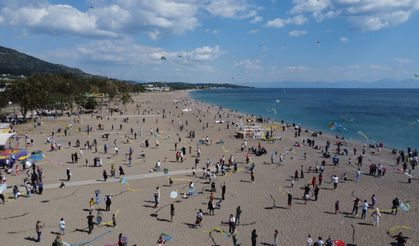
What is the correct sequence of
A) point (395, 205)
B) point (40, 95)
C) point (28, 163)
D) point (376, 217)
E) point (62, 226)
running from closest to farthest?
1. point (62, 226)
2. point (376, 217)
3. point (395, 205)
4. point (28, 163)
5. point (40, 95)

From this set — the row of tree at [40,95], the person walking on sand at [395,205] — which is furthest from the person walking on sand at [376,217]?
the row of tree at [40,95]

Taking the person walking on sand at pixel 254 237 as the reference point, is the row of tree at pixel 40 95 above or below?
above

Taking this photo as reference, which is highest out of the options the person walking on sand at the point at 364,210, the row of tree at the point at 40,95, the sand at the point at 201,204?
the row of tree at the point at 40,95

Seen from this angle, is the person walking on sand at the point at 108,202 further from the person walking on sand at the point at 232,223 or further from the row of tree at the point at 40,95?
the row of tree at the point at 40,95

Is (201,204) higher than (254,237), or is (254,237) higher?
(254,237)

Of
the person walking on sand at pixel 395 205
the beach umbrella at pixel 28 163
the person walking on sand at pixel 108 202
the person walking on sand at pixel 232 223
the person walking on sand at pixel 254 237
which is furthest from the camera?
the beach umbrella at pixel 28 163

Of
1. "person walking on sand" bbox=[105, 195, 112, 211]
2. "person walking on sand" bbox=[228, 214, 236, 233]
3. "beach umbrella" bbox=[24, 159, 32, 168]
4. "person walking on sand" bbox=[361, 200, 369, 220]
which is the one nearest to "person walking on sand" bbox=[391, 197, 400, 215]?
"person walking on sand" bbox=[361, 200, 369, 220]

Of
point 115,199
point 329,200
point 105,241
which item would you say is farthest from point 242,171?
point 105,241

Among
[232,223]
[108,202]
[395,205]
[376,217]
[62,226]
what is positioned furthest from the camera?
[395,205]

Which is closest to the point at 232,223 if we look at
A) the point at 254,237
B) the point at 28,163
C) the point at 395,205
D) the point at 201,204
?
the point at 254,237

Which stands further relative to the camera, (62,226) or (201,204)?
(201,204)

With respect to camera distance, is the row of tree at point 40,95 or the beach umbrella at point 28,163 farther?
the row of tree at point 40,95

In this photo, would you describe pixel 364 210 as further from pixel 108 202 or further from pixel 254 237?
pixel 108 202

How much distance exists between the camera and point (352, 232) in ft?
53.8
